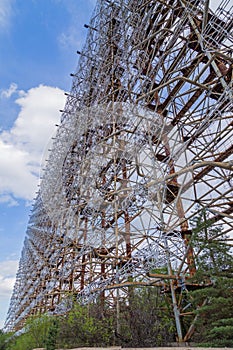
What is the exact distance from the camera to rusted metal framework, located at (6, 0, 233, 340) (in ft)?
24.7

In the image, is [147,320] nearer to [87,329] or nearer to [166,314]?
[166,314]

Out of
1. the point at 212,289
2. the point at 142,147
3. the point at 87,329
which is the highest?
the point at 142,147

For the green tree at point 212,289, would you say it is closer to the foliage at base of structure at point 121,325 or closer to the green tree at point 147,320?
the green tree at point 147,320

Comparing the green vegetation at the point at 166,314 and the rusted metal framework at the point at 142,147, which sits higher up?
the rusted metal framework at the point at 142,147

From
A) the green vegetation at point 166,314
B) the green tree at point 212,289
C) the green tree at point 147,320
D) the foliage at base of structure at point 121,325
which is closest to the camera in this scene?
the green tree at point 212,289

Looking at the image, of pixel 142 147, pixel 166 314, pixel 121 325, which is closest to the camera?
pixel 121 325

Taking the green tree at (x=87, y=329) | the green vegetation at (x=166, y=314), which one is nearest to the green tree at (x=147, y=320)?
the green vegetation at (x=166, y=314)

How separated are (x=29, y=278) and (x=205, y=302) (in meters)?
24.4

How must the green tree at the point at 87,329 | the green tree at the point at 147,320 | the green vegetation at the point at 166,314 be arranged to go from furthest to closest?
the green tree at the point at 87,329 < the green tree at the point at 147,320 < the green vegetation at the point at 166,314

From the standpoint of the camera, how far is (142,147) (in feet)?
33.4

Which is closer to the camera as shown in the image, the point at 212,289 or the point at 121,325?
the point at 212,289

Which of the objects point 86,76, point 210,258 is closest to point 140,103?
point 210,258

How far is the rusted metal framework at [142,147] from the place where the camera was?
7.54 meters

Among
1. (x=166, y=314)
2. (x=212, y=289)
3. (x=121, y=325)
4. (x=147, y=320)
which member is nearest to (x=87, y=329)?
(x=121, y=325)
